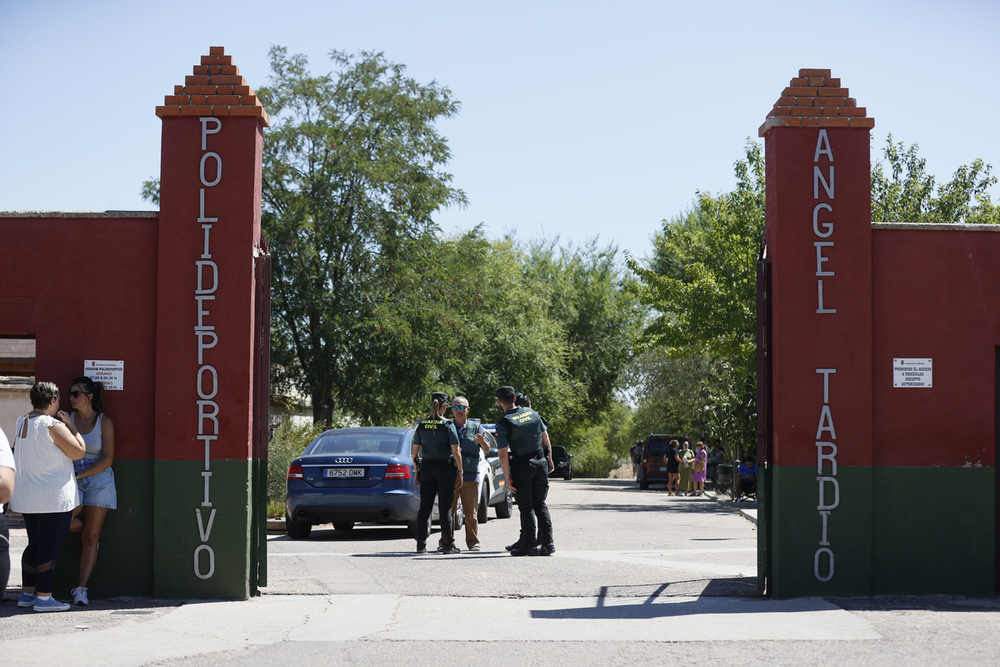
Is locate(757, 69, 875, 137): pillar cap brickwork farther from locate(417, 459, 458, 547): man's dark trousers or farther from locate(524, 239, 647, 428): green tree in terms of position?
locate(524, 239, 647, 428): green tree

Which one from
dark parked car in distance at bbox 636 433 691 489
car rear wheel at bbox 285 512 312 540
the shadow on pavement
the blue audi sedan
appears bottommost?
dark parked car in distance at bbox 636 433 691 489

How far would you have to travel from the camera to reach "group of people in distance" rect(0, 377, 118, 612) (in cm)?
771

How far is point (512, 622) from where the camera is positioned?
7.43 m

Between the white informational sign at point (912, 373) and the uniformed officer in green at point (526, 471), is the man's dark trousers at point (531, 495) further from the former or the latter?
the white informational sign at point (912, 373)

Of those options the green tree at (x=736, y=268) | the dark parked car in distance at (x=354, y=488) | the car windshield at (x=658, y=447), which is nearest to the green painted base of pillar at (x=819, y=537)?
the dark parked car in distance at (x=354, y=488)

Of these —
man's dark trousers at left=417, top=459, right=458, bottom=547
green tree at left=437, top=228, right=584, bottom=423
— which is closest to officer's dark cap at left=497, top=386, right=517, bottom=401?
man's dark trousers at left=417, top=459, right=458, bottom=547

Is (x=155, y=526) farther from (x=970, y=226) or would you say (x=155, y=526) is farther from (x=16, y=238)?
(x=970, y=226)

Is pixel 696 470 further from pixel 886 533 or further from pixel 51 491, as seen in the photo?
pixel 51 491

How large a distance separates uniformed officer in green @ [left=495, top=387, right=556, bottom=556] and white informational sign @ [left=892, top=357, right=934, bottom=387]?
422cm

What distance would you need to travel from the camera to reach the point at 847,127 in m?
8.74

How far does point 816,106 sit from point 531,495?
17.7 feet

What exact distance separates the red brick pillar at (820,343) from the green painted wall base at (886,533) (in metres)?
0.01

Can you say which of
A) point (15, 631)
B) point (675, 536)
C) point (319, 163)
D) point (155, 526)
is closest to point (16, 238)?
point (155, 526)

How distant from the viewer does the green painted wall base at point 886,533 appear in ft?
27.8
